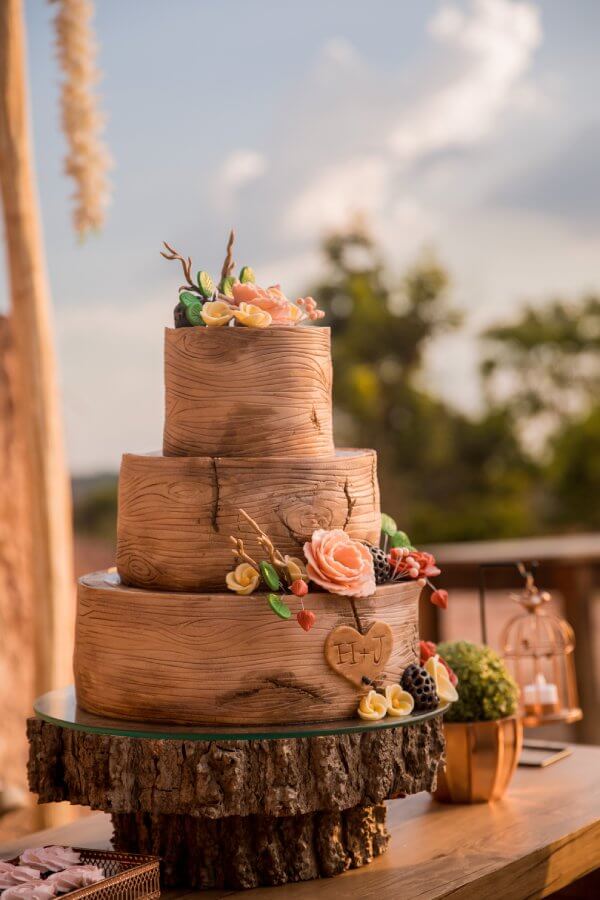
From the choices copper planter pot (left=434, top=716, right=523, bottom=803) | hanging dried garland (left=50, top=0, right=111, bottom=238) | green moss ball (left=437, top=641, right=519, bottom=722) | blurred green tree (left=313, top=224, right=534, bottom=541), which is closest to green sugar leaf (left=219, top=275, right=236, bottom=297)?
green moss ball (left=437, top=641, right=519, bottom=722)

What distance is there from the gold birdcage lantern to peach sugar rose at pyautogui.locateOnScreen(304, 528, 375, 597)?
37.7 inches

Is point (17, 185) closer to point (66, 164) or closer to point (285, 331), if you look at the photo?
point (66, 164)

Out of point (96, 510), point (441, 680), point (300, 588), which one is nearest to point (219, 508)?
point (300, 588)

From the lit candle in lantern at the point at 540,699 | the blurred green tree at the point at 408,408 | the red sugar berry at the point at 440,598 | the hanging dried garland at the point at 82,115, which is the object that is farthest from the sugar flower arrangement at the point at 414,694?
the blurred green tree at the point at 408,408

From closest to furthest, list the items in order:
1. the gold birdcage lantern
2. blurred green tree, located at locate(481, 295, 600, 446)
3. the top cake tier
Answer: the top cake tier < the gold birdcage lantern < blurred green tree, located at locate(481, 295, 600, 446)

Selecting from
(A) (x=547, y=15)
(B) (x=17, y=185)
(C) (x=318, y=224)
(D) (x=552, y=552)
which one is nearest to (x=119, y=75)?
(C) (x=318, y=224)

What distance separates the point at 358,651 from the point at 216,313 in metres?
0.83

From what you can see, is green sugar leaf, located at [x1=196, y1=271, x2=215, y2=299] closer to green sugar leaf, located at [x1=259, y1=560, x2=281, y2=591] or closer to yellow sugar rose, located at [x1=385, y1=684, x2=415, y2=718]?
green sugar leaf, located at [x1=259, y1=560, x2=281, y2=591]

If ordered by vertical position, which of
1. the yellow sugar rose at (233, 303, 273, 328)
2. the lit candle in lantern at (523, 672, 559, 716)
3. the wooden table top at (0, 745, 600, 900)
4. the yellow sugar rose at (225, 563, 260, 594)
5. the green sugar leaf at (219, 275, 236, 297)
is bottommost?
the wooden table top at (0, 745, 600, 900)

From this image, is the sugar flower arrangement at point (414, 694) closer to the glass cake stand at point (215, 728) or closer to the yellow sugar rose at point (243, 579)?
the glass cake stand at point (215, 728)

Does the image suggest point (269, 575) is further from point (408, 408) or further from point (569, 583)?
point (408, 408)

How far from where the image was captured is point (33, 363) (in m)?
5.03

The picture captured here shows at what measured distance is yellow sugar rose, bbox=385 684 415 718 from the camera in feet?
8.36

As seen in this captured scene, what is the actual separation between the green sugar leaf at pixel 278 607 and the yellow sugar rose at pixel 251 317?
64 cm
